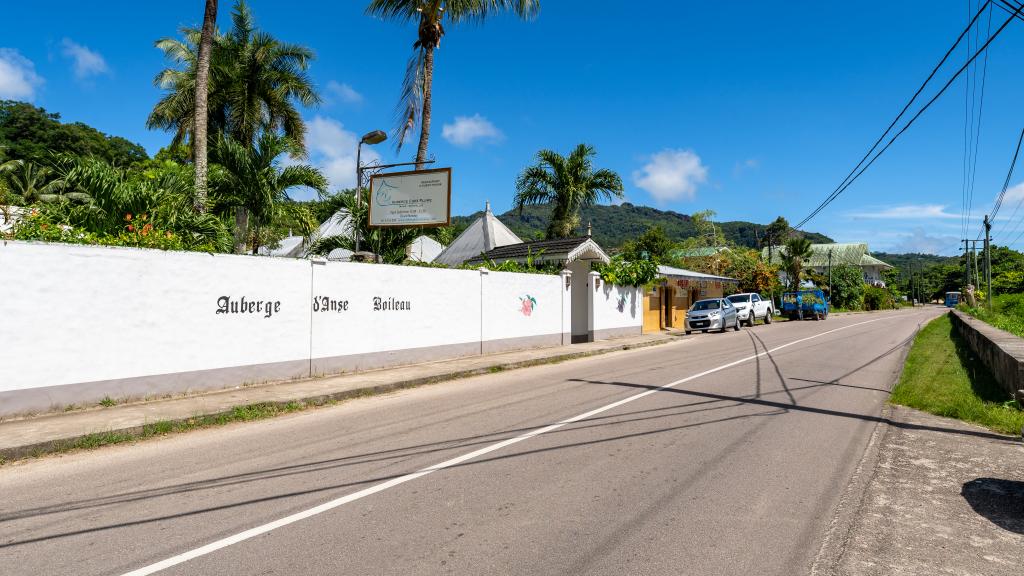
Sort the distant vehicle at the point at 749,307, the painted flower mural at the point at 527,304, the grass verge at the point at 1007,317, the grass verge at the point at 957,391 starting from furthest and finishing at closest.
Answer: the distant vehicle at the point at 749,307
the painted flower mural at the point at 527,304
the grass verge at the point at 1007,317
the grass verge at the point at 957,391

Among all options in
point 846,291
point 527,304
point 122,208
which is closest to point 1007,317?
point 527,304

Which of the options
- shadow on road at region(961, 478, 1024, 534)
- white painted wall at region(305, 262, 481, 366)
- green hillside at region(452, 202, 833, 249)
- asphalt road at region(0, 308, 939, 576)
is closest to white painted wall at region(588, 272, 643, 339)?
white painted wall at region(305, 262, 481, 366)

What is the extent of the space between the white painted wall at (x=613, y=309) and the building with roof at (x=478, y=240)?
8.91m

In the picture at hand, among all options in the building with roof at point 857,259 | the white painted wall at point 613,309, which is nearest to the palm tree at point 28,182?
the white painted wall at point 613,309

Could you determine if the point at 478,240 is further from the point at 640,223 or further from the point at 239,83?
the point at 640,223

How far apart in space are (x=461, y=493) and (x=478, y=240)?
2705 centimetres

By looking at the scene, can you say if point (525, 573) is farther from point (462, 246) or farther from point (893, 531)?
point (462, 246)

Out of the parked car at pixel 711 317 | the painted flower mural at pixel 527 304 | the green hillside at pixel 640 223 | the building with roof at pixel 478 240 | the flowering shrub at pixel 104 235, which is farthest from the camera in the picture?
the green hillside at pixel 640 223

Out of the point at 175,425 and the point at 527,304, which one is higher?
the point at 527,304

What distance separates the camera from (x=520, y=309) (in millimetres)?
17500

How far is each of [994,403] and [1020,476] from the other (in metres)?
3.95

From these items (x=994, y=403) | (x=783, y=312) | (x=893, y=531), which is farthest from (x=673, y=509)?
(x=783, y=312)

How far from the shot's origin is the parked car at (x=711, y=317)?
27.8 meters

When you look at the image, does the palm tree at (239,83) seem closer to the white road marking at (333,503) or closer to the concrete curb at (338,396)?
the concrete curb at (338,396)
